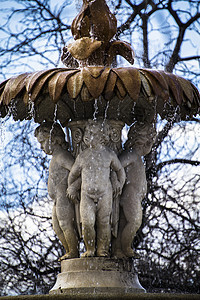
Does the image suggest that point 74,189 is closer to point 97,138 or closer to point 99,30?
point 97,138

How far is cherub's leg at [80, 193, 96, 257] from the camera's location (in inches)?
143

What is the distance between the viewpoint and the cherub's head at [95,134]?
3744mm

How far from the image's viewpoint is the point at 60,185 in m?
3.92

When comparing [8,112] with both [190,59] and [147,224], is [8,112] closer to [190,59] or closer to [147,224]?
[147,224]

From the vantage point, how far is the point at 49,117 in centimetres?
422

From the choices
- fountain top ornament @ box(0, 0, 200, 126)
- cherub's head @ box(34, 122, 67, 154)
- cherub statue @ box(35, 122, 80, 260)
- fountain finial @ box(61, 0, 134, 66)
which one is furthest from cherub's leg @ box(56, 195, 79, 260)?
fountain finial @ box(61, 0, 134, 66)

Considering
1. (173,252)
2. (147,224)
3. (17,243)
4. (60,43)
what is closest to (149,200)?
(147,224)

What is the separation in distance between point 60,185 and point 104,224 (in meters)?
0.52

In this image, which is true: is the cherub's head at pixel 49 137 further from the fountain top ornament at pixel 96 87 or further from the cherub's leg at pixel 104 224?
the cherub's leg at pixel 104 224

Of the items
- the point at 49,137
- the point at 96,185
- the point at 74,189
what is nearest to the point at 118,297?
the point at 96,185

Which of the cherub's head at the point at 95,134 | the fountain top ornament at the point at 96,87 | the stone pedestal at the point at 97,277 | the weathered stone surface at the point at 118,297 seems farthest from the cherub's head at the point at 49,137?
the weathered stone surface at the point at 118,297

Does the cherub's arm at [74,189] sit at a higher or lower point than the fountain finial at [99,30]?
lower

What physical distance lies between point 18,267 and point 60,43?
336 centimetres

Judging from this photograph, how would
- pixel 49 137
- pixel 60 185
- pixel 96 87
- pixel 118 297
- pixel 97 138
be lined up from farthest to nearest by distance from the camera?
1. pixel 49 137
2. pixel 60 185
3. pixel 97 138
4. pixel 96 87
5. pixel 118 297
